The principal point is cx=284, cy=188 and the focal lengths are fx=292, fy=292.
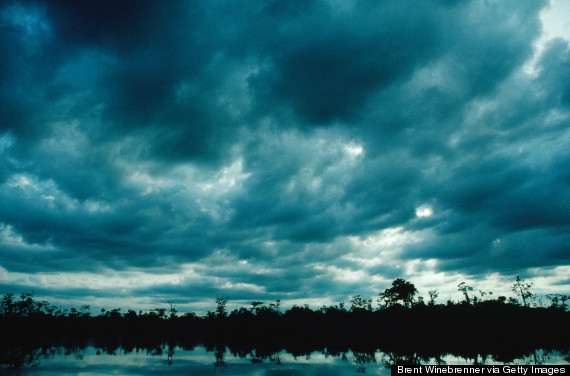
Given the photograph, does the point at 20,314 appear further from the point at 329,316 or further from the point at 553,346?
the point at 553,346

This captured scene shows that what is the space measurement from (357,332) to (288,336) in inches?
973

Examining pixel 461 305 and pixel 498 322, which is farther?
pixel 461 305

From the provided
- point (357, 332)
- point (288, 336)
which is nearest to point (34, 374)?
point (288, 336)

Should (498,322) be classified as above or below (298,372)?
above

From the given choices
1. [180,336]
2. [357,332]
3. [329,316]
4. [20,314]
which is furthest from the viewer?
[180,336]

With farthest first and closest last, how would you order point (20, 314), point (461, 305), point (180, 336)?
point (180, 336)
point (461, 305)
point (20, 314)

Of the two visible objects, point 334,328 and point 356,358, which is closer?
point 356,358

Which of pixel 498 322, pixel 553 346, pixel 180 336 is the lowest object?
pixel 180 336

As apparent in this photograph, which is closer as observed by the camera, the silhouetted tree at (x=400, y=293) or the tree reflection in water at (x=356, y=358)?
the tree reflection in water at (x=356, y=358)

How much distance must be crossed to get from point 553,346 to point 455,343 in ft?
87.1

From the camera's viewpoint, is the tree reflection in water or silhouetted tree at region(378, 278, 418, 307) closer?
the tree reflection in water

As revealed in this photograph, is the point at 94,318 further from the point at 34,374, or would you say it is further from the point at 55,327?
the point at 34,374

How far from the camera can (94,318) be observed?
5566 inches

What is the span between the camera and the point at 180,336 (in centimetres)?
13312
